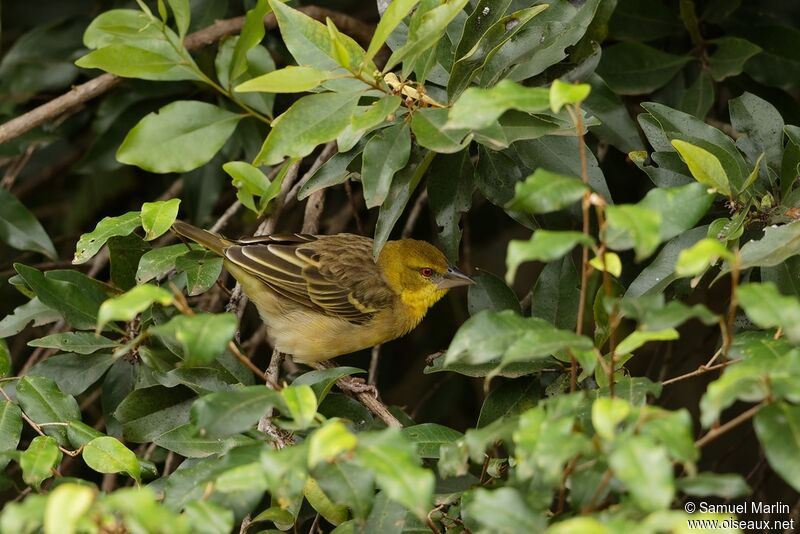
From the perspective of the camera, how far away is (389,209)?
2.71m

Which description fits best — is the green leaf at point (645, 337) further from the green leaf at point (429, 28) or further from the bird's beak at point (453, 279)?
the bird's beak at point (453, 279)

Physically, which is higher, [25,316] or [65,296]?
[65,296]

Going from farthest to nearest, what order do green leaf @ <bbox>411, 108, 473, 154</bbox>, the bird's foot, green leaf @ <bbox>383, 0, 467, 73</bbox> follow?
the bird's foot
green leaf @ <bbox>411, 108, 473, 154</bbox>
green leaf @ <bbox>383, 0, 467, 73</bbox>

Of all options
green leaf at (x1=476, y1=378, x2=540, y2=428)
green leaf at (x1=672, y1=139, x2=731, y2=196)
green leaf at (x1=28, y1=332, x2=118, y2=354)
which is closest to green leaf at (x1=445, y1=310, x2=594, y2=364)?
green leaf at (x1=672, y1=139, x2=731, y2=196)

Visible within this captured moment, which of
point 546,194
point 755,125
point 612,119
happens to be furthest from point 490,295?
point 546,194

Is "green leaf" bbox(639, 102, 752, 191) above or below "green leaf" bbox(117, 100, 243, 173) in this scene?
below

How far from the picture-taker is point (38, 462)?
6.90 feet

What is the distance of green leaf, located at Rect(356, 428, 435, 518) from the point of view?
155 centimetres

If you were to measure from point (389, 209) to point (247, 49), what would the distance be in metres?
0.94

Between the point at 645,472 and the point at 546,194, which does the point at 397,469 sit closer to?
the point at 645,472

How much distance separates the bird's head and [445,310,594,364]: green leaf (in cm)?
192

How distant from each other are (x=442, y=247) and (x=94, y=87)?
5.25ft

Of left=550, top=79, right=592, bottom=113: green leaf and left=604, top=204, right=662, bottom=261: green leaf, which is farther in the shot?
left=550, top=79, right=592, bottom=113: green leaf

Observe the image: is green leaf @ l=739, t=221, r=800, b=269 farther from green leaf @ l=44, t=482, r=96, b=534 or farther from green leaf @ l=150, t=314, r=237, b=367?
green leaf @ l=44, t=482, r=96, b=534
